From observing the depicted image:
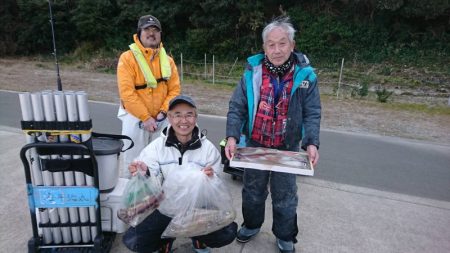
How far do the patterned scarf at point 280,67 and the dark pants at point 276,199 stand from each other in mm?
780

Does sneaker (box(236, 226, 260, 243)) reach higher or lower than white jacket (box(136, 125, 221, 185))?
lower

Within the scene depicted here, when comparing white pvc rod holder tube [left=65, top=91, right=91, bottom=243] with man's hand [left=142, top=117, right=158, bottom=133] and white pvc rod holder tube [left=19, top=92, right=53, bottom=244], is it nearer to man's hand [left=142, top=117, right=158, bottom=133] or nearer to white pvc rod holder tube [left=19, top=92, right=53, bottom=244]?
white pvc rod holder tube [left=19, top=92, right=53, bottom=244]

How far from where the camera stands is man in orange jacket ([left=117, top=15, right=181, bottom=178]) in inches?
126

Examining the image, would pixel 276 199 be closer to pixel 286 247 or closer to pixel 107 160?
pixel 286 247

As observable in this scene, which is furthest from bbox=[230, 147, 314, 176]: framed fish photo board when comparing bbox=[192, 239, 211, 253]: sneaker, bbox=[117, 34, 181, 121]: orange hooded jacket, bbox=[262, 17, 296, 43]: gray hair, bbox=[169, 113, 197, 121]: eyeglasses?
bbox=[117, 34, 181, 121]: orange hooded jacket

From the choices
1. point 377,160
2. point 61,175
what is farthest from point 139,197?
point 377,160

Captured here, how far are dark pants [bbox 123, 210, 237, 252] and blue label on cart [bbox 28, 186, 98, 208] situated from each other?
0.40 meters

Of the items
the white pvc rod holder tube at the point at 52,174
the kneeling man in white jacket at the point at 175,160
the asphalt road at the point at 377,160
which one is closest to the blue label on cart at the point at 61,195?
the white pvc rod holder tube at the point at 52,174

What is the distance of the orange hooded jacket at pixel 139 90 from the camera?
3.20 meters

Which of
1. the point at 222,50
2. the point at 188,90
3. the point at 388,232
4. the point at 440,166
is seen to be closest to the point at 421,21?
the point at 222,50

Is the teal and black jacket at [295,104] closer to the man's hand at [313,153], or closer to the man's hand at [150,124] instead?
the man's hand at [313,153]

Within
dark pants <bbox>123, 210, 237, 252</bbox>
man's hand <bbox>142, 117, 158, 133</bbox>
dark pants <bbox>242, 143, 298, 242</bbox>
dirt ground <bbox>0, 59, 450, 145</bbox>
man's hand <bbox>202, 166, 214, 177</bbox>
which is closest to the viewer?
man's hand <bbox>202, 166, 214, 177</bbox>

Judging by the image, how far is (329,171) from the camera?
4605 mm

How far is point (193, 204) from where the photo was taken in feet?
7.24
